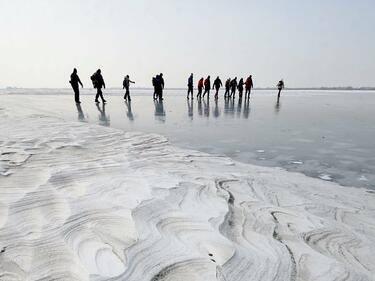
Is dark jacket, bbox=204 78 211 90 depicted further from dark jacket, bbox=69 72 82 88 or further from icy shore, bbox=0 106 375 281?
icy shore, bbox=0 106 375 281

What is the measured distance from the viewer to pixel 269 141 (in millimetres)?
6766

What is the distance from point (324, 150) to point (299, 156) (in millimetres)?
868

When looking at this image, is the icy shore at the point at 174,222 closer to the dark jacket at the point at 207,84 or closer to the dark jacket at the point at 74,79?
the dark jacket at the point at 74,79

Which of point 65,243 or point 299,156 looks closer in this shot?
point 65,243

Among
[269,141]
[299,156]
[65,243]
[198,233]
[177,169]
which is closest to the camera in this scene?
[65,243]

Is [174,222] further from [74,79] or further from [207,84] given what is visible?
[207,84]

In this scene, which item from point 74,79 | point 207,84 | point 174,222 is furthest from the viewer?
point 207,84

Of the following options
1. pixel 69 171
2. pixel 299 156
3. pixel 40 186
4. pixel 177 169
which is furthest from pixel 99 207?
pixel 299 156

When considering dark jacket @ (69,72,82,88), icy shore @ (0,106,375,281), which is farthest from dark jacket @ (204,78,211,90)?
icy shore @ (0,106,375,281)

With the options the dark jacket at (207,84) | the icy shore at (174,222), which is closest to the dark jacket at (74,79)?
the dark jacket at (207,84)

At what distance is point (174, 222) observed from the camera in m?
2.48

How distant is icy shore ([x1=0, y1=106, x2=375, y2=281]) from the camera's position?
184 cm

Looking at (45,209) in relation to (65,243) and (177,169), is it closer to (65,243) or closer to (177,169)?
(65,243)

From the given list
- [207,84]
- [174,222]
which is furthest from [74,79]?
[174,222]
